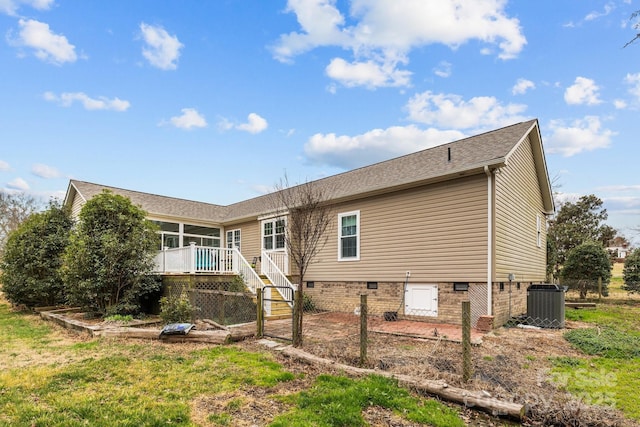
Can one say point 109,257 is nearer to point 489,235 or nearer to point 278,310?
point 278,310

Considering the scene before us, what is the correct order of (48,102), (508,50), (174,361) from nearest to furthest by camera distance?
(174,361)
(508,50)
(48,102)

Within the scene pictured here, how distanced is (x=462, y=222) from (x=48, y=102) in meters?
14.6

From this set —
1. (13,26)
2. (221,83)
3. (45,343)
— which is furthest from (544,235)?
(13,26)

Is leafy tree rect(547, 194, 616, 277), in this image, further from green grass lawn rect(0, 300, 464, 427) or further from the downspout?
green grass lawn rect(0, 300, 464, 427)

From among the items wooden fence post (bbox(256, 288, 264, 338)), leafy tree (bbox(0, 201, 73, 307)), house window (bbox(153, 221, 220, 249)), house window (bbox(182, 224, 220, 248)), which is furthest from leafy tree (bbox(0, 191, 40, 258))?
wooden fence post (bbox(256, 288, 264, 338))

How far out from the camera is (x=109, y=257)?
9828 millimetres

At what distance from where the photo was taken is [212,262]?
11984 mm

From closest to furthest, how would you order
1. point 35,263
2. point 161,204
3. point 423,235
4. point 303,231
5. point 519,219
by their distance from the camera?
point 303,231, point 423,235, point 519,219, point 35,263, point 161,204

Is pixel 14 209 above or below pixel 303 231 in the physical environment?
above

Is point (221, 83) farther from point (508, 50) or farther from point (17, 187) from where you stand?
point (17, 187)

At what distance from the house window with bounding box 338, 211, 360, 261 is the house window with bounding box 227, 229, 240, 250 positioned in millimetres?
6156

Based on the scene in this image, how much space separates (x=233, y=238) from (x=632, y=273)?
716 inches

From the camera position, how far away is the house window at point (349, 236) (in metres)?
11.6

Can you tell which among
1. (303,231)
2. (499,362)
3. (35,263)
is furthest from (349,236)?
(35,263)
